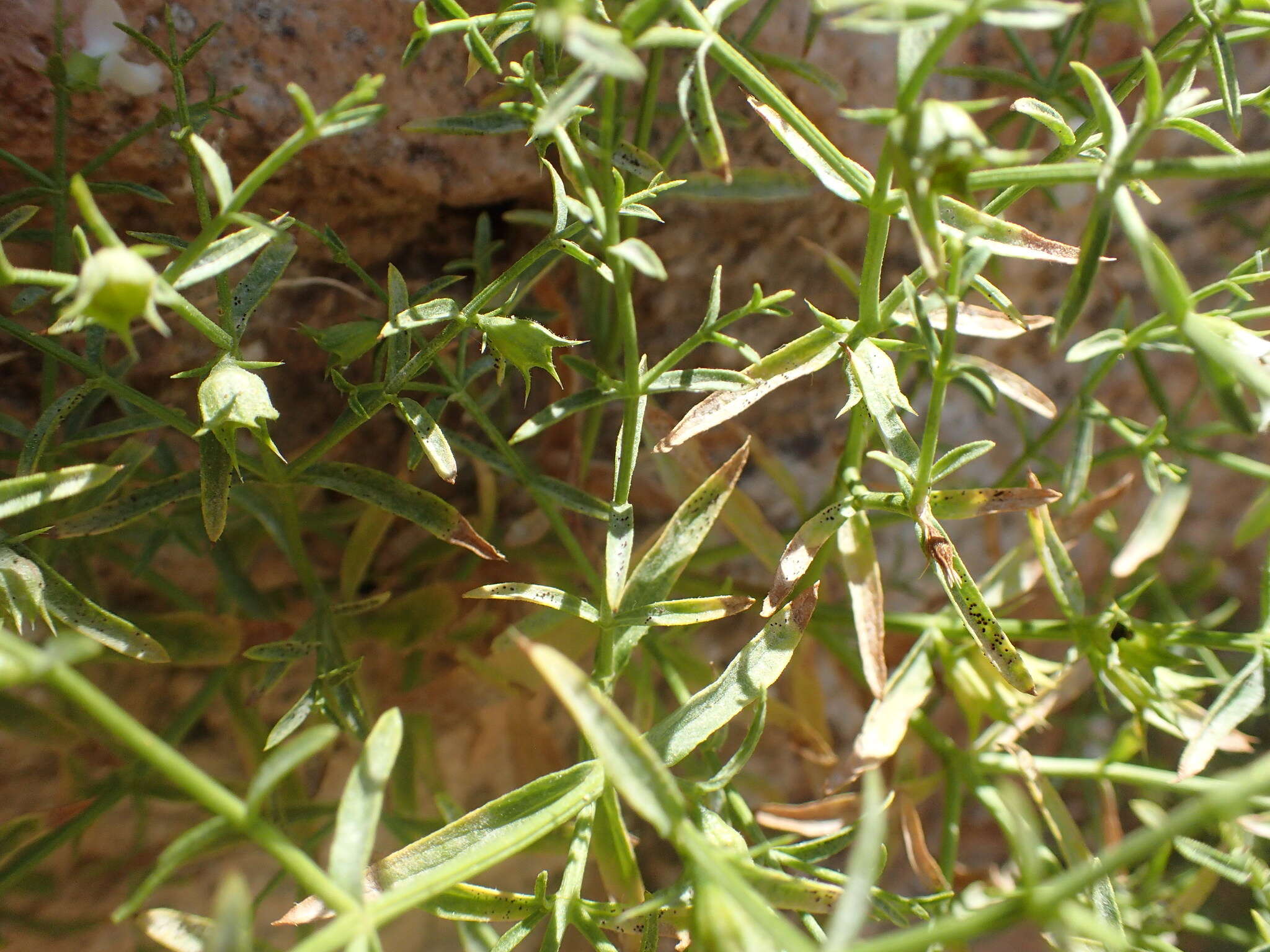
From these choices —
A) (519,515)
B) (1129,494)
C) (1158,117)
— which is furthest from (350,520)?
(1129,494)

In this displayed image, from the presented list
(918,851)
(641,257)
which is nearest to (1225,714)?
(918,851)

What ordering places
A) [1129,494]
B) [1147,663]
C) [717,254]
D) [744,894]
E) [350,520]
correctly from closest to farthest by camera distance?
[744,894] → [1147,663] → [350,520] → [717,254] → [1129,494]

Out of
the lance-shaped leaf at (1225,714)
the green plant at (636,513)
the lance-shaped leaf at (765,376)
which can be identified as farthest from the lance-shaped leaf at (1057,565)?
the lance-shaped leaf at (765,376)

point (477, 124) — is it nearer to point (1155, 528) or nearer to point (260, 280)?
point (260, 280)

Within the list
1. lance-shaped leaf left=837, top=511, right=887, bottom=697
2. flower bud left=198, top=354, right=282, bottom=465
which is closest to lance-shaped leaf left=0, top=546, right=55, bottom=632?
flower bud left=198, top=354, right=282, bottom=465

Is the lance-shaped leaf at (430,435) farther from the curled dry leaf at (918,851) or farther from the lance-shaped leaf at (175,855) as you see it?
the curled dry leaf at (918,851)

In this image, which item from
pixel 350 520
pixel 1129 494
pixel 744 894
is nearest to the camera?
pixel 744 894

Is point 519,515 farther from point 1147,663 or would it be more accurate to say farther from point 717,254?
point 1147,663
